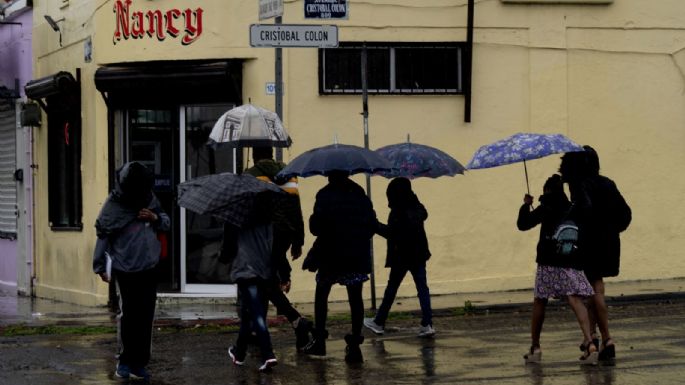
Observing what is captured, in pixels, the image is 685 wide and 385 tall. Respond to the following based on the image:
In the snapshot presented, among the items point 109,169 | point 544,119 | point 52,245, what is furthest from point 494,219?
point 52,245

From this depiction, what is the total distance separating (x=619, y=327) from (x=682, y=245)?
5649 millimetres

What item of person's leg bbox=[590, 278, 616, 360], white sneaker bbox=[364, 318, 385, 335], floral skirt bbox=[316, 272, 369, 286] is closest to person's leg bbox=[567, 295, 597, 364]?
person's leg bbox=[590, 278, 616, 360]

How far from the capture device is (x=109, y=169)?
785 inches

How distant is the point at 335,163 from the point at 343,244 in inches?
28.0

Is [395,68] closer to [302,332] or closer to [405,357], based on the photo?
[302,332]

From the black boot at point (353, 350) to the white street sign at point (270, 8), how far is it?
164 inches

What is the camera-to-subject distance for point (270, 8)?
1535cm

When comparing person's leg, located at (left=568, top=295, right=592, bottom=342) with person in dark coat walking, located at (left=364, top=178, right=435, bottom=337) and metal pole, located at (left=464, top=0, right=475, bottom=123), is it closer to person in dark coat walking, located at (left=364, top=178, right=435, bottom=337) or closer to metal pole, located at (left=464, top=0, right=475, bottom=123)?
person in dark coat walking, located at (left=364, top=178, right=435, bottom=337)

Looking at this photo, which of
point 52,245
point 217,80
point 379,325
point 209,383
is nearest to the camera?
point 209,383

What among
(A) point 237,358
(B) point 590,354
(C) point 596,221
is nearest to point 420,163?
(C) point 596,221

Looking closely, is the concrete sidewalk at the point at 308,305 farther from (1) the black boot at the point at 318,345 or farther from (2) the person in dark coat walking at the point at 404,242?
(1) the black boot at the point at 318,345

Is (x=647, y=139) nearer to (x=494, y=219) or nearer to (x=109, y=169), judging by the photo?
(x=494, y=219)

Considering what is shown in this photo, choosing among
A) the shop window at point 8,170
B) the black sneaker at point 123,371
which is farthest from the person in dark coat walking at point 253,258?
the shop window at point 8,170

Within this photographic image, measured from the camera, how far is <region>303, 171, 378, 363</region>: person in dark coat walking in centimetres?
1247
